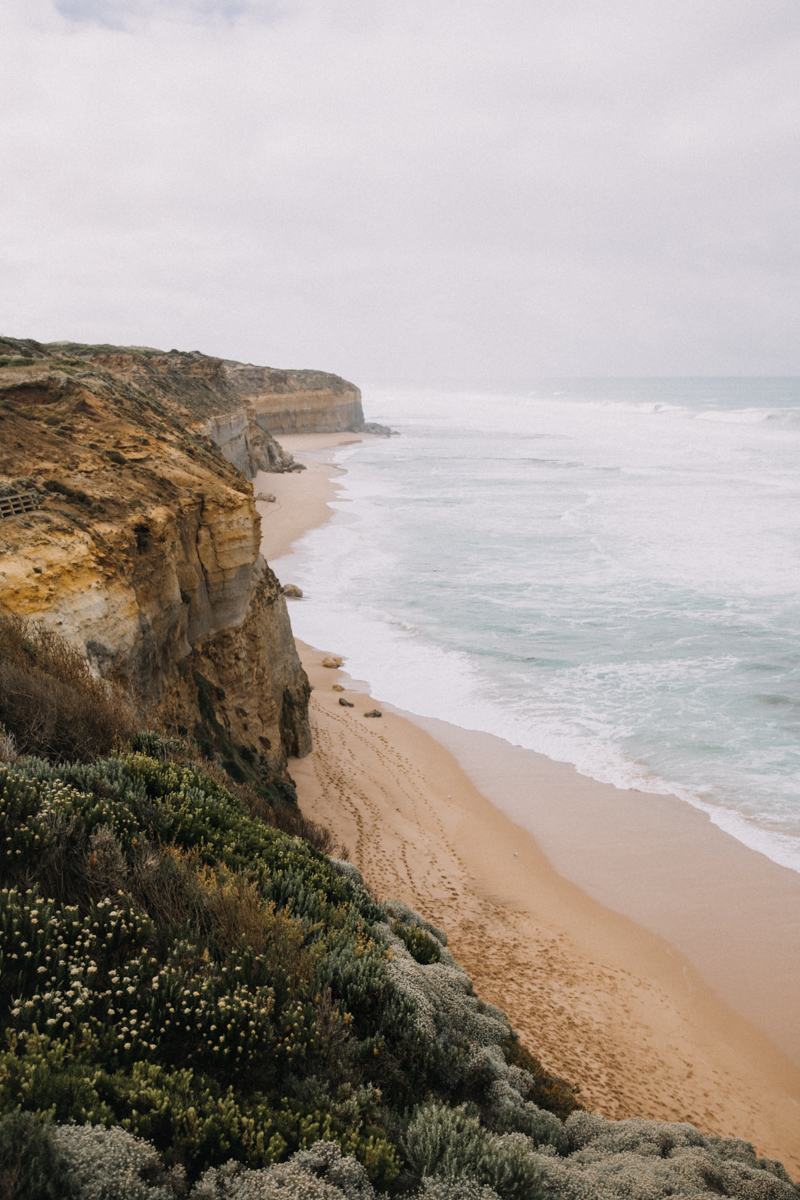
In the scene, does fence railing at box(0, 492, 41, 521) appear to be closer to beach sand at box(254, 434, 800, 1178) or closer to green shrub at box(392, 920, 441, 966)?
beach sand at box(254, 434, 800, 1178)

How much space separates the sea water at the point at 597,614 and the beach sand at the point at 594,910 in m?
1.12

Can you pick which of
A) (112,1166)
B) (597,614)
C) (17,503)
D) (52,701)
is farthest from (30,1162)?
(597,614)

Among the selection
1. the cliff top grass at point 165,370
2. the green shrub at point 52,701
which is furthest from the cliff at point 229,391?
the green shrub at point 52,701

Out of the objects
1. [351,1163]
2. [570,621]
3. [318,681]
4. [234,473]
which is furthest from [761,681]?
A: [351,1163]

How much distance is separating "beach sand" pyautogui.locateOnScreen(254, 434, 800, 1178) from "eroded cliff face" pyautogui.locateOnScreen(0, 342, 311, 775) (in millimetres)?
1993

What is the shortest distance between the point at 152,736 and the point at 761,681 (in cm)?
1479

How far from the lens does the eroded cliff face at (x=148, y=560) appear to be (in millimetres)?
7875

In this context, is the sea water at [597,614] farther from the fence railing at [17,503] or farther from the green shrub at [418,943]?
the fence railing at [17,503]

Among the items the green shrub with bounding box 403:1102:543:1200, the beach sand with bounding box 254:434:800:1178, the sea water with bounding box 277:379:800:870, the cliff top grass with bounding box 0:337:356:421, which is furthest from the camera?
the cliff top grass with bounding box 0:337:356:421

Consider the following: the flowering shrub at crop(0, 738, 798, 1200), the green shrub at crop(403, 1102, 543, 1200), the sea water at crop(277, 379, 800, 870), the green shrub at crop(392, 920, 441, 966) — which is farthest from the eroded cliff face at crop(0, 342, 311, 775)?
the green shrub at crop(403, 1102, 543, 1200)

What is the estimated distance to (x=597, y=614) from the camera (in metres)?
21.5

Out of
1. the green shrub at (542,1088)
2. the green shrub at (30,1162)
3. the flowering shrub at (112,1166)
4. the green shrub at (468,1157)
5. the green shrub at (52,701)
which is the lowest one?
the green shrub at (542,1088)

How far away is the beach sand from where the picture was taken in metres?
7.18

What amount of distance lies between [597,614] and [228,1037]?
19.1 metres
